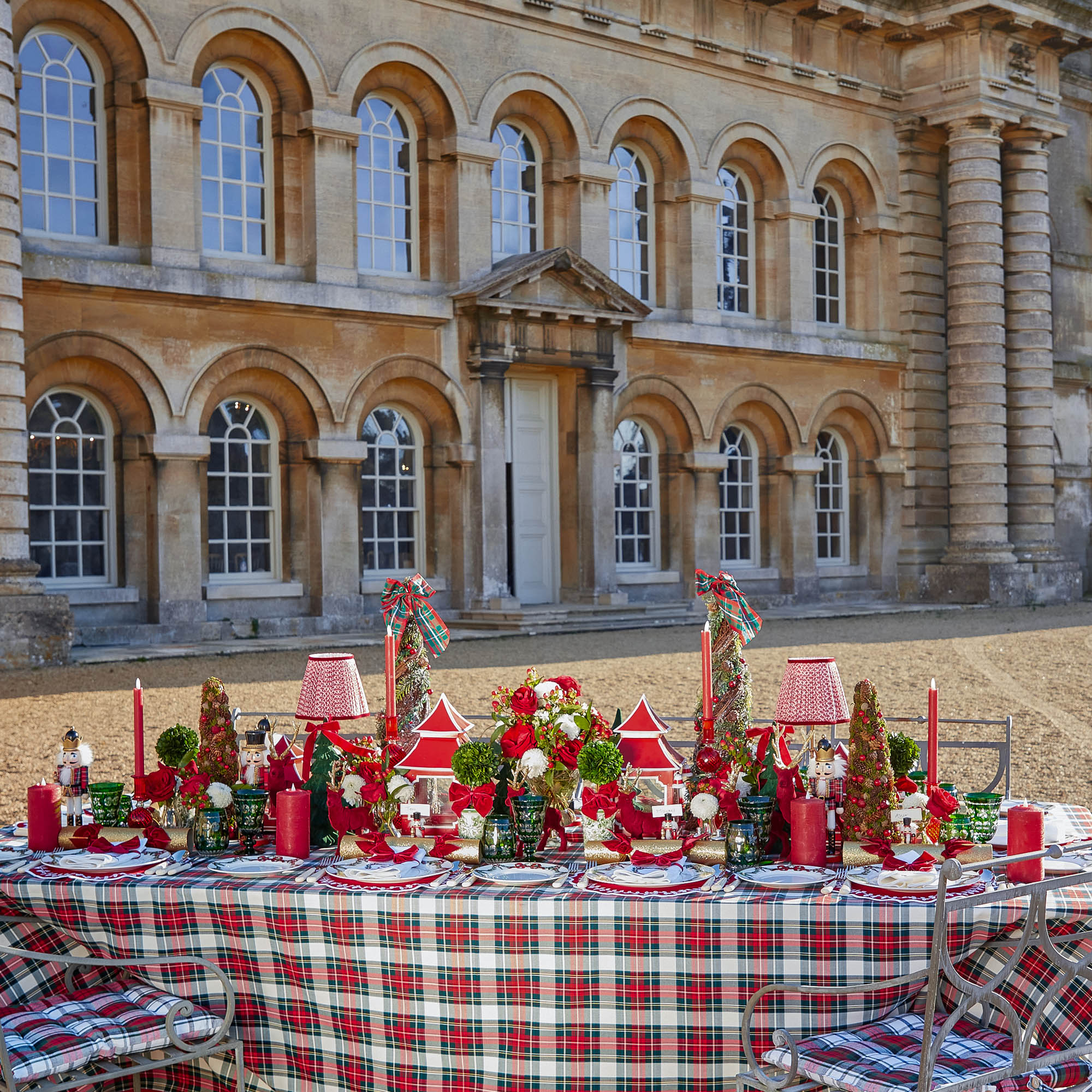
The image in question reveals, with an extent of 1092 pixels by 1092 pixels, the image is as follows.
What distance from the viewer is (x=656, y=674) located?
42.9 feet

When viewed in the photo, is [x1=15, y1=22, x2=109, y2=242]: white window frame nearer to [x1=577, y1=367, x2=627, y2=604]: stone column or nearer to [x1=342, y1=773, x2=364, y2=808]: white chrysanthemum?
[x1=577, y1=367, x2=627, y2=604]: stone column

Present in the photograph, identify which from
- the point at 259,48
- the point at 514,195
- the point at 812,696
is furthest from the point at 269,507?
the point at 812,696

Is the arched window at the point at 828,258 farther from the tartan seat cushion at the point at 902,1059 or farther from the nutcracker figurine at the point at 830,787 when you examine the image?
the tartan seat cushion at the point at 902,1059

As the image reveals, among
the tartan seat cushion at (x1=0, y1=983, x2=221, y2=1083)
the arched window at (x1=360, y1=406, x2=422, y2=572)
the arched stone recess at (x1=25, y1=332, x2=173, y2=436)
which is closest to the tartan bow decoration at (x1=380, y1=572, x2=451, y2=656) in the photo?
the tartan seat cushion at (x1=0, y1=983, x2=221, y2=1083)

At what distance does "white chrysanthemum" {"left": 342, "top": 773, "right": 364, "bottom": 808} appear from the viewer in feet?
12.6

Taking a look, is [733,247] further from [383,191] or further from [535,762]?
[535,762]

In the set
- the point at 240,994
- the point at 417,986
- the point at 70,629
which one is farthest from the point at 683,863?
the point at 70,629

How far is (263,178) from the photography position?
56.9 ft

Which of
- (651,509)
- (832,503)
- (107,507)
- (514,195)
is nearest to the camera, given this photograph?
(107,507)

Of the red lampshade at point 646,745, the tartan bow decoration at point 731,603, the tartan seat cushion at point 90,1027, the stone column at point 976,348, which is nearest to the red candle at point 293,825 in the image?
the tartan seat cushion at point 90,1027

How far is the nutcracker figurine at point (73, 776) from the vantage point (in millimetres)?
4051

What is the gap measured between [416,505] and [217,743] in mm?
14777

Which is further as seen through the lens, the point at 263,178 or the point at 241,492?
the point at 263,178

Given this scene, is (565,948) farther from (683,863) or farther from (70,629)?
(70,629)
